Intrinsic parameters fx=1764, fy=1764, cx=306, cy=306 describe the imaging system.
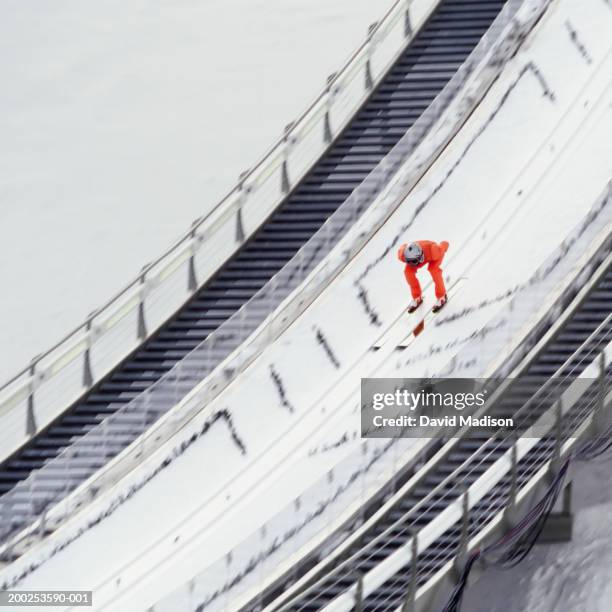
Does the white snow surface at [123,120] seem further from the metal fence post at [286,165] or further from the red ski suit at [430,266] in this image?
the red ski suit at [430,266]

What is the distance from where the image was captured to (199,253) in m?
17.8

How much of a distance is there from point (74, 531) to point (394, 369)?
10.2 feet

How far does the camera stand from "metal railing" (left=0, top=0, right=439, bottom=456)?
16.1 m

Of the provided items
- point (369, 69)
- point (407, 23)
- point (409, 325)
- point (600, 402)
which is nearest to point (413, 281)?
point (409, 325)

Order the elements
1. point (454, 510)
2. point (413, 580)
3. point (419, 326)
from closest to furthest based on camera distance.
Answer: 1. point (413, 580)
2. point (454, 510)
3. point (419, 326)

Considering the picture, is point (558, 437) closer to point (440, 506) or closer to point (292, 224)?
point (440, 506)

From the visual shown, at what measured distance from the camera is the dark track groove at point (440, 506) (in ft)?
40.4

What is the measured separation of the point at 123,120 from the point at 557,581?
9665mm

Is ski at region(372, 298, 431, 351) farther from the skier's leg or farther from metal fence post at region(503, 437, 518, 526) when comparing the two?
metal fence post at region(503, 437, 518, 526)

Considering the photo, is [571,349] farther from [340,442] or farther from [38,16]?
[38,16]

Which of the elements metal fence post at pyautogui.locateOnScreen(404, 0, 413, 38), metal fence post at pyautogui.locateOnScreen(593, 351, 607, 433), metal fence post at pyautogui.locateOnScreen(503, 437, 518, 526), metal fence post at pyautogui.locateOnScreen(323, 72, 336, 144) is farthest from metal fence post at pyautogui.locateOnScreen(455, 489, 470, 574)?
metal fence post at pyautogui.locateOnScreen(404, 0, 413, 38)

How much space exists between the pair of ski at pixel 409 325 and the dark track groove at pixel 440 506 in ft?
4.92

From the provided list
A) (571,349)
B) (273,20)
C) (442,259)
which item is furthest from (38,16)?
(571,349)

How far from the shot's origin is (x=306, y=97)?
21266 mm
